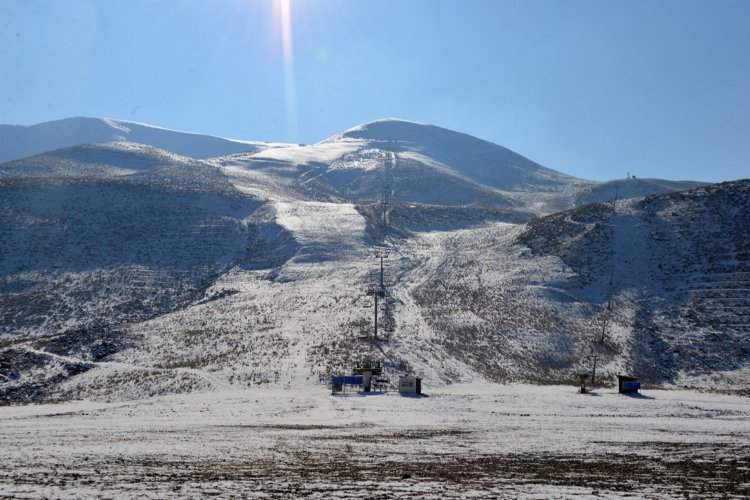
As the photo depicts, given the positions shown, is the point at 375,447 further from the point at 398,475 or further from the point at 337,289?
the point at 337,289

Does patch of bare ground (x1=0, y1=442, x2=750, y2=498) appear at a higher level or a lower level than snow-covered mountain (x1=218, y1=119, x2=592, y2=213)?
lower

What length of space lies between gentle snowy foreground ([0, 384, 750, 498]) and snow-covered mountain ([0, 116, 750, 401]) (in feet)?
31.0

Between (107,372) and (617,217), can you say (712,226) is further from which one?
(107,372)

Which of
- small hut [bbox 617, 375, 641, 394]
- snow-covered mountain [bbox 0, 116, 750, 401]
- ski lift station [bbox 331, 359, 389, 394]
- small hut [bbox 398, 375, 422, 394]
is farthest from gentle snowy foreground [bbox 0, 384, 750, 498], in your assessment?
snow-covered mountain [bbox 0, 116, 750, 401]

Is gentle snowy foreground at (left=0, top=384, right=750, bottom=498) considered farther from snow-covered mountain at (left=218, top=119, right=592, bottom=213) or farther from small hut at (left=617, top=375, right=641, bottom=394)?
snow-covered mountain at (left=218, top=119, right=592, bottom=213)

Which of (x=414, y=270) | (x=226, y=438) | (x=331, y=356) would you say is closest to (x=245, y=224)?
(x=414, y=270)

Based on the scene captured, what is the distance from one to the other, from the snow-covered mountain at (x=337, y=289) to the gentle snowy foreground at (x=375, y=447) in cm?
946

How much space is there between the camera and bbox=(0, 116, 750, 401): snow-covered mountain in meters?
46.3

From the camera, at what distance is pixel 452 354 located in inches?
1944

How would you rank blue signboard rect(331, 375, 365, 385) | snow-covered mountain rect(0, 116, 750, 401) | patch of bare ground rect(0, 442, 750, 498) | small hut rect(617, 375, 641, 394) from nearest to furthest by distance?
patch of bare ground rect(0, 442, 750, 498)
blue signboard rect(331, 375, 365, 385)
small hut rect(617, 375, 641, 394)
snow-covered mountain rect(0, 116, 750, 401)

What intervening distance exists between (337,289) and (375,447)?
45400 mm

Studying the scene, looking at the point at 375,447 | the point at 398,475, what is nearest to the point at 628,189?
the point at 375,447

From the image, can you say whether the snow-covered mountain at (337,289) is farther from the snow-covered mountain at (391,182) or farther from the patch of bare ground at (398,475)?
the snow-covered mountain at (391,182)

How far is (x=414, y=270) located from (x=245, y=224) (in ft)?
99.7
